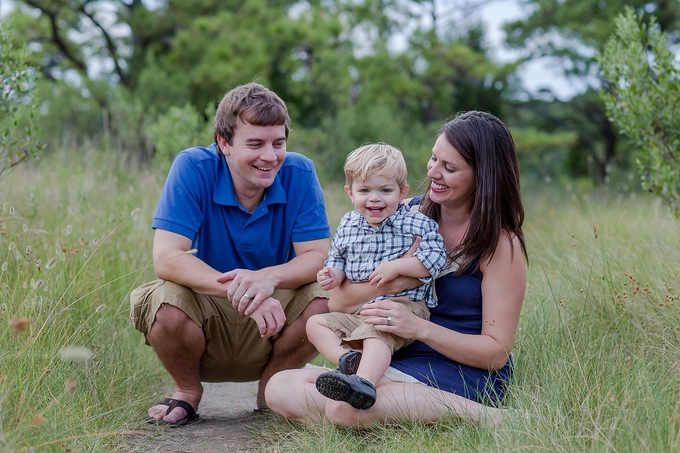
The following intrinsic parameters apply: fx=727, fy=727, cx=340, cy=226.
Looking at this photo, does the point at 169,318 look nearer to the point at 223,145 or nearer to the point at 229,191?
the point at 229,191

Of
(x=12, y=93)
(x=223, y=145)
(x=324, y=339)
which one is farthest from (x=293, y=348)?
(x=12, y=93)

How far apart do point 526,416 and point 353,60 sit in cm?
1561

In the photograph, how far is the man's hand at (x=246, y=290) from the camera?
3260 millimetres

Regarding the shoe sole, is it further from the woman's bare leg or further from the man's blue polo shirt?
the man's blue polo shirt

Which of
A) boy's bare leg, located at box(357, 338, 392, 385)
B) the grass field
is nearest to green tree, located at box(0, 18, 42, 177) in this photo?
the grass field

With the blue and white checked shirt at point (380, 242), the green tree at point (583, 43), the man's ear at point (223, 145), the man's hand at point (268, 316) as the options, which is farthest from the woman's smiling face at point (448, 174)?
the green tree at point (583, 43)

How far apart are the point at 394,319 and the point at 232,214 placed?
3.71 ft

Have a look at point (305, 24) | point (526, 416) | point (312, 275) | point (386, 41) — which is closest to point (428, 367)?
point (526, 416)

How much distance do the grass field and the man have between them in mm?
264

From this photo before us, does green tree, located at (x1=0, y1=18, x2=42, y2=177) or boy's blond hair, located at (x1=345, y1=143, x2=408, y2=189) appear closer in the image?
boy's blond hair, located at (x1=345, y1=143, x2=408, y2=189)

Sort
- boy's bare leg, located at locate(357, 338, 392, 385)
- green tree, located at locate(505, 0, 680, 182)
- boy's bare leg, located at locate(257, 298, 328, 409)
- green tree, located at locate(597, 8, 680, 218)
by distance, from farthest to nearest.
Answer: green tree, located at locate(505, 0, 680, 182) → green tree, located at locate(597, 8, 680, 218) → boy's bare leg, located at locate(257, 298, 328, 409) → boy's bare leg, located at locate(357, 338, 392, 385)

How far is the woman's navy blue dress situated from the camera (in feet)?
10.1

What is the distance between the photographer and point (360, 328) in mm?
3074

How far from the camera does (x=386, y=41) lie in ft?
61.4
